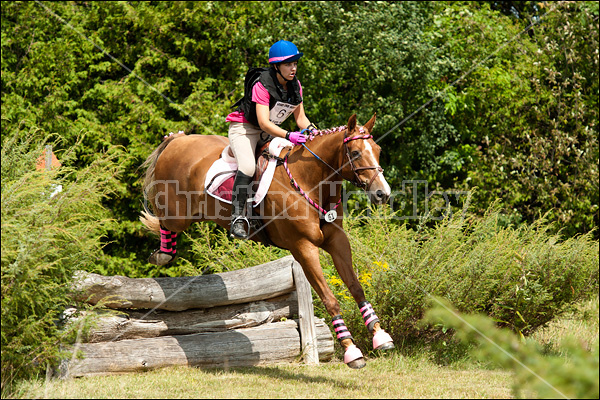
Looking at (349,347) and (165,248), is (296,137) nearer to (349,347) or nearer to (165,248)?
(349,347)

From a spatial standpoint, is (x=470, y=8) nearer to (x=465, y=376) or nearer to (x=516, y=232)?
(x=516, y=232)

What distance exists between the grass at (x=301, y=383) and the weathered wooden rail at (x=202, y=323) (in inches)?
6.5

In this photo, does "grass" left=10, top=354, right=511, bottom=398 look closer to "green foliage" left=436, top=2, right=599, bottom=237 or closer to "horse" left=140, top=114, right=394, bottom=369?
"horse" left=140, top=114, right=394, bottom=369

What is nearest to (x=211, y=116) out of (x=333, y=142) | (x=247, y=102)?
(x=247, y=102)

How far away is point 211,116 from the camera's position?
12.3 m

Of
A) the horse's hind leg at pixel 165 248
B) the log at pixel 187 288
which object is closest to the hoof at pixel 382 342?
the log at pixel 187 288

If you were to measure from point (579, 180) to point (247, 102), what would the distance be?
31.4 ft

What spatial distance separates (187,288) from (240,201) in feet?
4.54

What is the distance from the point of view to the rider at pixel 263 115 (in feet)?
19.3

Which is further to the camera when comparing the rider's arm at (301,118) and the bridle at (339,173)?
the rider's arm at (301,118)

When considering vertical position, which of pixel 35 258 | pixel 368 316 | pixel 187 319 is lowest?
pixel 187 319

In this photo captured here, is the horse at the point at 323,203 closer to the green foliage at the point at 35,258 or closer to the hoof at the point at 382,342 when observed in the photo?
the hoof at the point at 382,342

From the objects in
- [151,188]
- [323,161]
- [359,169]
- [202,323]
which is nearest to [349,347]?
[359,169]

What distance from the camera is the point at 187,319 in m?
6.87
